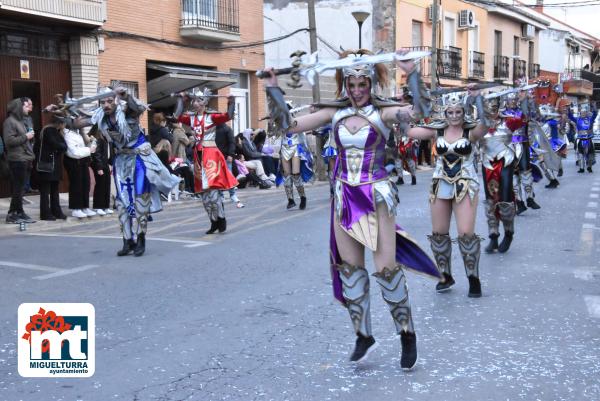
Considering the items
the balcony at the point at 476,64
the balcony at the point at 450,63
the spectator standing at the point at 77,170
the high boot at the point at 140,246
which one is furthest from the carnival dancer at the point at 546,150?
the balcony at the point at 476,64

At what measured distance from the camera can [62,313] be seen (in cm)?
479

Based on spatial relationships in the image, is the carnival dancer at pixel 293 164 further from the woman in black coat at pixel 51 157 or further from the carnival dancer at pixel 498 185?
the carnival dancer at pixel 498 185

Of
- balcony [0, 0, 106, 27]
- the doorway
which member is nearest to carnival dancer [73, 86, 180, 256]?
balcony [0, 0, 106, 27]

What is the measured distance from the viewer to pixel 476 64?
Answer: 1588 inches

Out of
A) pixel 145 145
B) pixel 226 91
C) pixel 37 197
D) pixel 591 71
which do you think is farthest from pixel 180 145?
pixel 591 71

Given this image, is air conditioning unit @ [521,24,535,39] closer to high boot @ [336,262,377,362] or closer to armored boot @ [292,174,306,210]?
armored boot @ [292,174,306,210]

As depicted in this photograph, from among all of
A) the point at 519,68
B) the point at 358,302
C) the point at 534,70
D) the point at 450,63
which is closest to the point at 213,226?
the point at 358,302

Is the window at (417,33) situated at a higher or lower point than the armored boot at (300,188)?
higher

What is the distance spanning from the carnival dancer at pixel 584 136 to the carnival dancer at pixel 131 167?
16455mm

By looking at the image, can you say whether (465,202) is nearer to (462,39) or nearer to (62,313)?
(62,313)

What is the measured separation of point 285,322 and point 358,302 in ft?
3.76

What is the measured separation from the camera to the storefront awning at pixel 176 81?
63.6 ft

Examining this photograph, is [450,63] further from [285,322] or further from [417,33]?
[285,322]

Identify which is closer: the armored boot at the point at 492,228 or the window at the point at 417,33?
the armored boot at the point at 492,228
